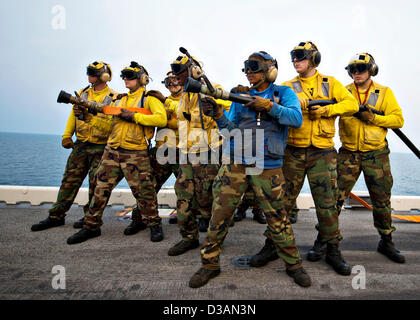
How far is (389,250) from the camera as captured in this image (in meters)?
3.45

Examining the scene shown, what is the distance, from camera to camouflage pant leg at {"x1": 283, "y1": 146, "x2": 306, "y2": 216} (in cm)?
309

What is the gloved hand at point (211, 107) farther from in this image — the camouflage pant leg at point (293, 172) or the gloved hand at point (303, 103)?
the camouflage pant leg at point (293, 172)

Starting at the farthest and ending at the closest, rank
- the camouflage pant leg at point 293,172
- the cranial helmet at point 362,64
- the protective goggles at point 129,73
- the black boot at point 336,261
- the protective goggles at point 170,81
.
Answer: the protective goggles at point 170,81, the protective goggles at point 129,73, the cranial helmet at point 362,64, the camouflage pant leg at point 293,172, the black boot at point 336,261

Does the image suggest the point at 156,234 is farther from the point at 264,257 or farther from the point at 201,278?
the point at 264,257

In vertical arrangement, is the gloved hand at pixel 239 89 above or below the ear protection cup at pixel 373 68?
below

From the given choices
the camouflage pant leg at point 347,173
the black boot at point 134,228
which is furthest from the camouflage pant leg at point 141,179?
the camouflage pant leg at point 347,173

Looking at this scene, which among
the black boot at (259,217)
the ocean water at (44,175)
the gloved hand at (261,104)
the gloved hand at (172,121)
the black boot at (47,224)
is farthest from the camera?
the ocean water at (44,175)

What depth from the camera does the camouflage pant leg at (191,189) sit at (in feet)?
11.7

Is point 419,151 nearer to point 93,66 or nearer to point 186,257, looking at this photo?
point 186,257

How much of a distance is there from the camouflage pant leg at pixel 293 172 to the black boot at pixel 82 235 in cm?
300

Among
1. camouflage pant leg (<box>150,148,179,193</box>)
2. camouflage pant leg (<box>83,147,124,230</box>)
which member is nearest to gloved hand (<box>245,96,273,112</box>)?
camouflage pant leg (<box>83,147,124,230</box>)

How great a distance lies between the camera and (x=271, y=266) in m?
3.07

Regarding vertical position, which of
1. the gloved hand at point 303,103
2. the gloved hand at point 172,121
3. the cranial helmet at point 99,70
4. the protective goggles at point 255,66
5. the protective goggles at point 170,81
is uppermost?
the cranial helmet at point 99,70
